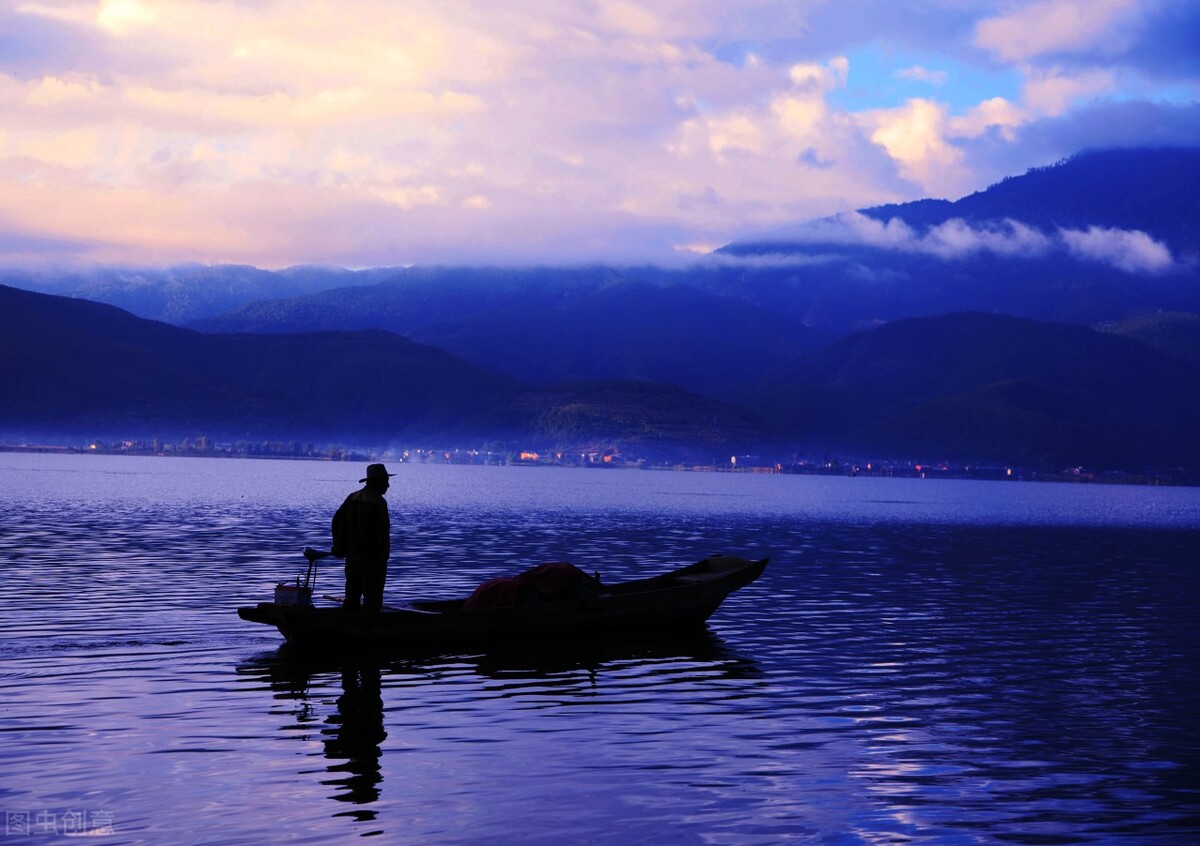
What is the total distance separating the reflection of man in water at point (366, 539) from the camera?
28.5m

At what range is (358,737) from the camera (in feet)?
69.2

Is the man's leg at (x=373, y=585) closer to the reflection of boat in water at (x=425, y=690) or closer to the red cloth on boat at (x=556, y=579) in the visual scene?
the reflection of boat in water at (x=425, y=690)

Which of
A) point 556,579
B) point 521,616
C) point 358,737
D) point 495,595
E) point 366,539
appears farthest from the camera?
point 556,579

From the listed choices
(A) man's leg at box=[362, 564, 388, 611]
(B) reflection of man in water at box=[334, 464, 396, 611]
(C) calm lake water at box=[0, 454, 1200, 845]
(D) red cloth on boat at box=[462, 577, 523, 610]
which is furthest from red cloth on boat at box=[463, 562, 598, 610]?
(B) reflection of man in water at box=[334, 464, 396, 611]

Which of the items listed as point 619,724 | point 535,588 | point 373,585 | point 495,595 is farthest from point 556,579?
point 619,724

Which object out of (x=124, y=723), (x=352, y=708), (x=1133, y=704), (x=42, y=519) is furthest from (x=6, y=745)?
(x=42, y=519)

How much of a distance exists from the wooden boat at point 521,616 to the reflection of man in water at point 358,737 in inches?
61.6

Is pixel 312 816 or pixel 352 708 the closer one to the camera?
pixel 312 816

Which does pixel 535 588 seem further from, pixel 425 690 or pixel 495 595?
pixel 425 690

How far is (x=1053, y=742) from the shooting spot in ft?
71.0

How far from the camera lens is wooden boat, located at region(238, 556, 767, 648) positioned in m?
28.8

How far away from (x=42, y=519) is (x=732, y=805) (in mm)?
73247

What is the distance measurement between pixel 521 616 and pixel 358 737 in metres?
10.1

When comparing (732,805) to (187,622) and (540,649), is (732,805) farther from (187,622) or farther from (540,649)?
(187,622)
